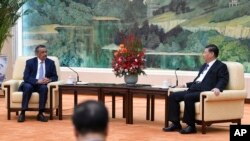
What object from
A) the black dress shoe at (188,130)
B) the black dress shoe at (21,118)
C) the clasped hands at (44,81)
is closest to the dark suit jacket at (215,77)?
the black dress shoe at (188,130)

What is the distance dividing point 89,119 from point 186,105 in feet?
20.8

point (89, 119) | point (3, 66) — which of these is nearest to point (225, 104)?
point (89, 119)

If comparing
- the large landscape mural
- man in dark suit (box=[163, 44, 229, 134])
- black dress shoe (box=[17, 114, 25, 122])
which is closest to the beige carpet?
black dress shoe (box=[17, 114, 25, 122])

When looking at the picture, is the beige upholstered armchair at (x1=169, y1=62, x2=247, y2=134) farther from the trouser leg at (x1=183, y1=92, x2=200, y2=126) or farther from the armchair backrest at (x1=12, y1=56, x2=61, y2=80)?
the armchair backrest at (x1=12, y1=56, x2=61, y2=80)

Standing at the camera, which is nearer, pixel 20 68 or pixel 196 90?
pixel 196 90

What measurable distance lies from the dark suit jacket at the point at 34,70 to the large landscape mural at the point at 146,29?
3.81m

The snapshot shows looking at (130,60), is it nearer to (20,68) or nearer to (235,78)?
(235,78)

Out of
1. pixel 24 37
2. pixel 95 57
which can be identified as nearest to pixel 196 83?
pixel 95 57

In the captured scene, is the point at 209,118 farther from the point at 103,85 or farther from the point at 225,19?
the point at 225,19

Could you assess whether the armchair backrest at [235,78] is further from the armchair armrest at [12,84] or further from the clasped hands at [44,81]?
the armchair armrest at [12,84]

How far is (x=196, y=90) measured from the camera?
821cm

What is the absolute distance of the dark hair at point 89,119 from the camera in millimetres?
1737

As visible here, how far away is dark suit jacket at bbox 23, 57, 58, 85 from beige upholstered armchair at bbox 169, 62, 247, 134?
7.12ft

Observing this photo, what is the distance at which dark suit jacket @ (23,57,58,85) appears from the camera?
9287mm
